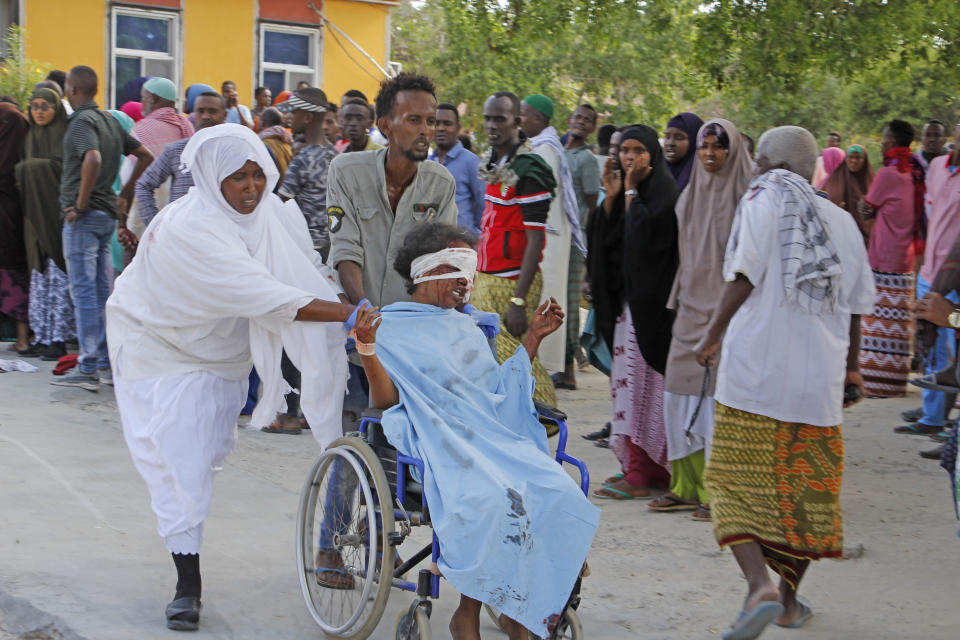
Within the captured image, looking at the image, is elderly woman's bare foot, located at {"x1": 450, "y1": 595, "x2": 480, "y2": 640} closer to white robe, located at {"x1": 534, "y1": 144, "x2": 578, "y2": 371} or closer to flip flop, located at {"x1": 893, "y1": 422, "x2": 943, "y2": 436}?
white robe, located at {"x1": 534, "y1": 144, "x2": 578, "y2": 371}

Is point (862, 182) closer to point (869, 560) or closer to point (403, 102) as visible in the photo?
point (869, 560)

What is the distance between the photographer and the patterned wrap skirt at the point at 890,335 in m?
9.95

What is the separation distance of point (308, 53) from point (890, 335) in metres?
12.9

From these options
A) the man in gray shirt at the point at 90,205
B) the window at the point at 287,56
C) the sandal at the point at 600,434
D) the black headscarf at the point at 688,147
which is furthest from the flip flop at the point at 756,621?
the window at the point at 287,56

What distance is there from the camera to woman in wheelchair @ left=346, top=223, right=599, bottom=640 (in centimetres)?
367

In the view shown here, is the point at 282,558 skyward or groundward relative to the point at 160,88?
groundward

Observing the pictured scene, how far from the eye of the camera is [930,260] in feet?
28.1

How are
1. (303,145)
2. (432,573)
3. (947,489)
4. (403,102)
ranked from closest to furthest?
1. (432,573)
2. (403,102)
3. (947,489)
4. (303,145)

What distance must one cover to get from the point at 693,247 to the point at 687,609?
79.8 inches

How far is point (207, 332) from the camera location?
4445mm

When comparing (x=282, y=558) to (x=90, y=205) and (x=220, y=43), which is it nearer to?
(x=90, y=205)

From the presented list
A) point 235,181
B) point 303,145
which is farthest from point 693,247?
point 303,145

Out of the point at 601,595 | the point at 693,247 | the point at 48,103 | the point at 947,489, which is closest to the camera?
A: the point at 601,595

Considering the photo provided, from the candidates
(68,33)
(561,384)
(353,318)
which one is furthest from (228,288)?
(68,33)
